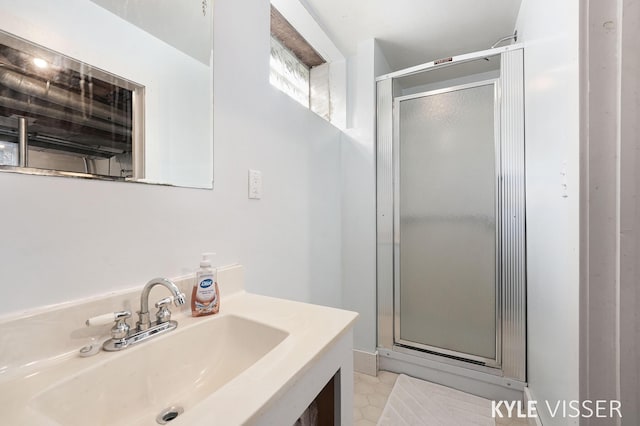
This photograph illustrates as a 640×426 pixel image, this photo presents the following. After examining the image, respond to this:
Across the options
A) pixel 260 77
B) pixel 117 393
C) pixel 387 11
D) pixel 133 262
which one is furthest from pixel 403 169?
pixel 117 393

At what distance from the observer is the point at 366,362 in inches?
68.9

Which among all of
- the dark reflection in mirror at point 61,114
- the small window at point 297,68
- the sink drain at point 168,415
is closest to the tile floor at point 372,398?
the sink drain at point 168,415

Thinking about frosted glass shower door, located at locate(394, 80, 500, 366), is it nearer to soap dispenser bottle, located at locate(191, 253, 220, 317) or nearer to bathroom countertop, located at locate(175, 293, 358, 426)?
bathroom countertop, located at locate(175, 293, 358, 426)

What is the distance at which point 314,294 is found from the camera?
1.50 metres

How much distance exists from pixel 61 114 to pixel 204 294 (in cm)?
54

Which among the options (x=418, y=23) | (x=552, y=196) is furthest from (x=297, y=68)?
(x=552, y=196)

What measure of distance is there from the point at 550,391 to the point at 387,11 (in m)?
1.92

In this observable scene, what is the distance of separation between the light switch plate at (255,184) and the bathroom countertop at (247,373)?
1.51 ft

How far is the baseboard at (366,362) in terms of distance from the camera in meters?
1.73

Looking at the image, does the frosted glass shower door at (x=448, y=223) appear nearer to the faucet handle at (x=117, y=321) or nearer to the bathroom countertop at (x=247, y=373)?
the bathroom countertop at (x=247, y=373)

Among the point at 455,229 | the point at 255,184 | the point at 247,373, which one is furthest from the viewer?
the point at 455,229

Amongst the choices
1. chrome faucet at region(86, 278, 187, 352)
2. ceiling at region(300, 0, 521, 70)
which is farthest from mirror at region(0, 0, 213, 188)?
A: ceiling at region(300, 0, 521, 70)

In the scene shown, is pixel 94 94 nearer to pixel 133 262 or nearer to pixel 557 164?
pixel 133 262

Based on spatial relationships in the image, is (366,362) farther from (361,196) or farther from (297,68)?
(297,68)
